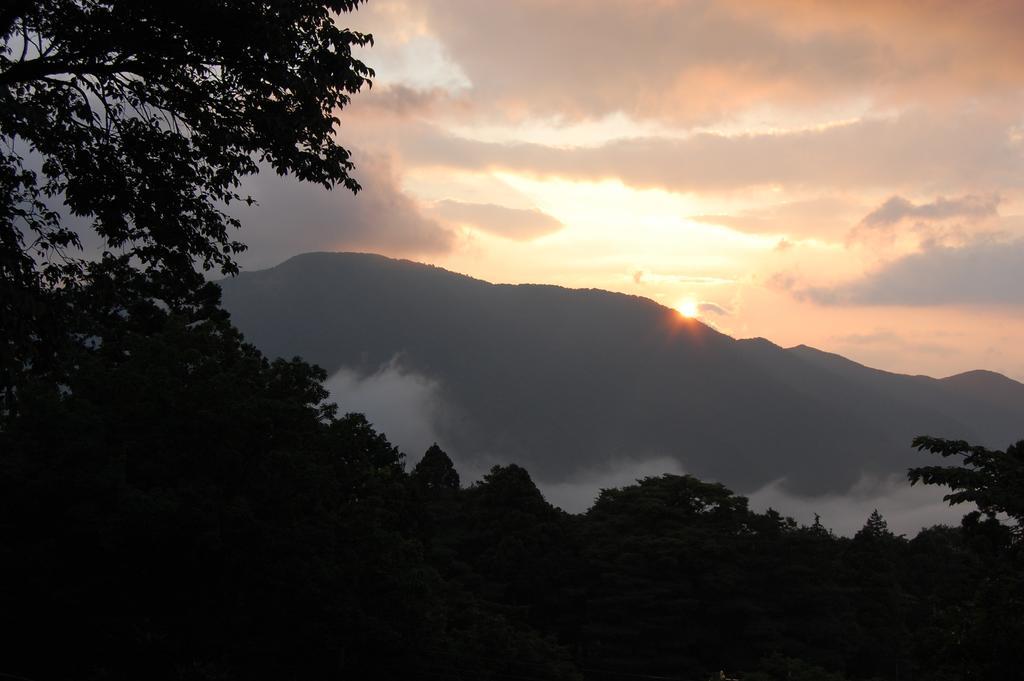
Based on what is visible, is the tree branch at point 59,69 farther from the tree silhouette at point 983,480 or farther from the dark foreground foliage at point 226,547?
the tree silhouette at point 983,480

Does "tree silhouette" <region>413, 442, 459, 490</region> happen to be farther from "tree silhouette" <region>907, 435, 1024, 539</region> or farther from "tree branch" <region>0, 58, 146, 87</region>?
"tree branch" <region>0, 58, 146, 87</region>

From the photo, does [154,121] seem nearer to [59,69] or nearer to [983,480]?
[59,69]

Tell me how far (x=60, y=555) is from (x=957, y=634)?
17.9 metres

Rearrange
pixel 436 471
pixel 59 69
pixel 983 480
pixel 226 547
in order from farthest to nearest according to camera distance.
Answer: pixel 436 471 → pixel 226 547 → pixel 983 480 → pixel 59 69

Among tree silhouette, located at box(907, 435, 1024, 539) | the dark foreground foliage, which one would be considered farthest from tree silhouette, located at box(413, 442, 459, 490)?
tree silhouette, located at box(907, 435, 1024, 539)

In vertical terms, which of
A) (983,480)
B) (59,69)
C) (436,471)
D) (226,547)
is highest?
(59,69)

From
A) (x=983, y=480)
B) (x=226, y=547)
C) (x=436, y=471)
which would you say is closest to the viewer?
(x=983, y=480)

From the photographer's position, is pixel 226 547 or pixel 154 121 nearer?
pixel 154 121

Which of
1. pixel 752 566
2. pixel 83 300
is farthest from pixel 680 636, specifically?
pixel 83 300

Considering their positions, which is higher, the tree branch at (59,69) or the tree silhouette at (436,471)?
the tree branch at (59,69)

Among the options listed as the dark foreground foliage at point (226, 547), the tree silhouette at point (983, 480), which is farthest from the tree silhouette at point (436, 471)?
the tree silhouette at point (983, 480)

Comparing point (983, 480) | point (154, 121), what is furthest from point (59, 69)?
point (983, 480)

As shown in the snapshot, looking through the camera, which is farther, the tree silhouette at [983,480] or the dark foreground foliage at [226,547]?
the dark foreground foliage at [226,547]

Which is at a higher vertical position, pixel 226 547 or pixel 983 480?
pixel 983 480
